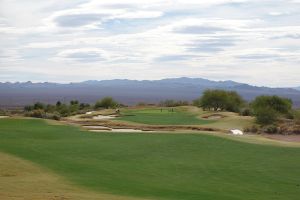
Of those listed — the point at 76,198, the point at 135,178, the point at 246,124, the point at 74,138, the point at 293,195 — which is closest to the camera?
the point at 76,198

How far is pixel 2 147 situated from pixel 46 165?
21.1ft

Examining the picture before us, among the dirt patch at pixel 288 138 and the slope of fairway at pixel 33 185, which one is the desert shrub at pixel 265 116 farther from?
the slope of fairway at pixel 33 185

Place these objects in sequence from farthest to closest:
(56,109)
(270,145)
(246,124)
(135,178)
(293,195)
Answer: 1. (56,109)
2. (246,124)
3. (270,145)
4. (135,178)
5. (293,195)

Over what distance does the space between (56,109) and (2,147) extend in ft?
204

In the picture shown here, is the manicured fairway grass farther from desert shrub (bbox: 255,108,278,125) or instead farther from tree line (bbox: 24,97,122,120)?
tree line (bbox: 24,97,122,120)

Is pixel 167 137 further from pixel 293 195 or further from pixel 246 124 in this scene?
pixel 246 124

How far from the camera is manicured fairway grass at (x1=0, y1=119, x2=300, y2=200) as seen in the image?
22453mm

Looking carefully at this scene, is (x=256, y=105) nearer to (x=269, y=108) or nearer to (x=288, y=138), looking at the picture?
(x=269, y=108)

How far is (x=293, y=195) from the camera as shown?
22.0m

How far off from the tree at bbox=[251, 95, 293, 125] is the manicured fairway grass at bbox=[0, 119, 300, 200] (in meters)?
23.6

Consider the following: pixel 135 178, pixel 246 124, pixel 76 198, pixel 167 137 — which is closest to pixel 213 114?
pixel 246 124

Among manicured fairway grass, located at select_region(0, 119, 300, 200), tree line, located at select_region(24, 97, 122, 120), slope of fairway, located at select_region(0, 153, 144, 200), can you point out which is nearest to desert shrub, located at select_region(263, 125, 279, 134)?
manicured fairway grass, located at select_region(0, 119, 300, 200)

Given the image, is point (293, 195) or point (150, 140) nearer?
point (293, 195)

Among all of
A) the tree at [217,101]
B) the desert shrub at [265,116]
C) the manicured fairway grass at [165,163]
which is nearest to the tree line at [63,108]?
the tree at [217,101]
